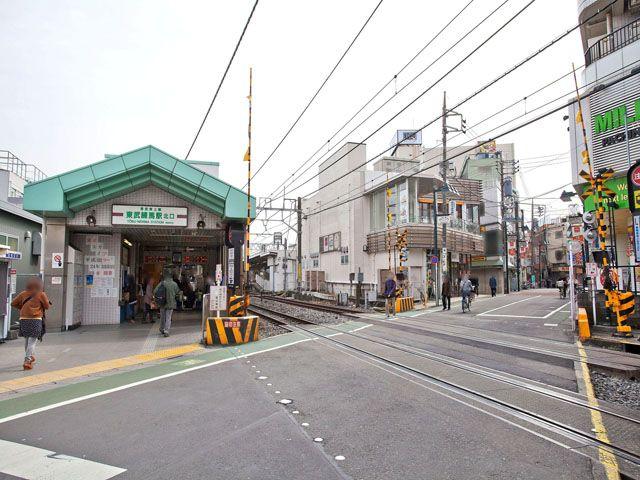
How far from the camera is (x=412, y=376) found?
731 cm

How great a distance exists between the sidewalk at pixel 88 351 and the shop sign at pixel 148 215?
3.49m

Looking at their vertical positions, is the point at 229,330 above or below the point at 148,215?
below

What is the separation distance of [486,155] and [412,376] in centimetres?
4324

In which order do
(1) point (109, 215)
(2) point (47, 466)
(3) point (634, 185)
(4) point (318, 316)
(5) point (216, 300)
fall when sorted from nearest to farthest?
(2) point (47, 466), (3) point (634, 185), (5) point (216, 300), (1) point (109, 215), (4) point (318, 316)

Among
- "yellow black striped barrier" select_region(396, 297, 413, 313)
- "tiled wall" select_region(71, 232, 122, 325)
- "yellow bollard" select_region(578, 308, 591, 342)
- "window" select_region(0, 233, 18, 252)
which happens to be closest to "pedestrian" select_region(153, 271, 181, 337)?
"tiled wall" select_region(71, 232, 122, 325)

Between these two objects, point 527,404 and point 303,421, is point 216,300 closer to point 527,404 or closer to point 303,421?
point 303,421

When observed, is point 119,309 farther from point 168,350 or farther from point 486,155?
point 486,155

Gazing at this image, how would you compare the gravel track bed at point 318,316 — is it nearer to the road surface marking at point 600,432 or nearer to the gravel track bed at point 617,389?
the gravel track bed at point 617,389

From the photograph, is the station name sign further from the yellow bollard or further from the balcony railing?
the yellow bollard

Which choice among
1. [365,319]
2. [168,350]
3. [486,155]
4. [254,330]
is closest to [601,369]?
Result: [254,330]

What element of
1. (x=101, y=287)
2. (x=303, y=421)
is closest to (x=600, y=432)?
(x=303, y=421)

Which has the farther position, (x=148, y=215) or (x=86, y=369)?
(x=148, y=215)

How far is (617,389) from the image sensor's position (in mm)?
6812

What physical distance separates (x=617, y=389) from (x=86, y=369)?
9188 millimetres
